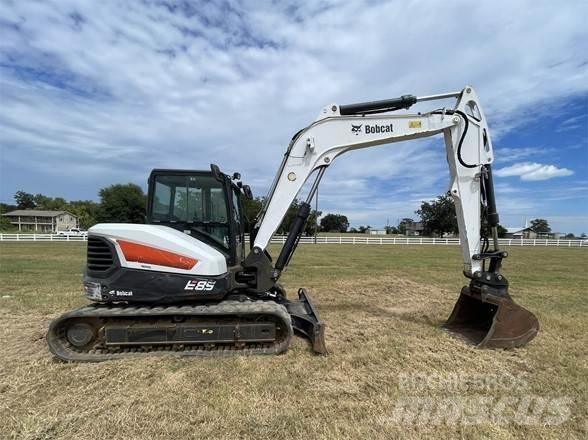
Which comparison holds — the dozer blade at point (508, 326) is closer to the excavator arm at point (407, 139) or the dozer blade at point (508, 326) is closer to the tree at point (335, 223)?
the excavator arm at point (407, 139)

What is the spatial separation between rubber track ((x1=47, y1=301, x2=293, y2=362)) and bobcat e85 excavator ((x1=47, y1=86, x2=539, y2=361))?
14 millimetres

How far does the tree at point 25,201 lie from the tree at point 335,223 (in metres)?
88.3

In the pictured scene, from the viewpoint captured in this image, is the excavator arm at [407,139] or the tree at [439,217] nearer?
the excavator arm at [407,139]

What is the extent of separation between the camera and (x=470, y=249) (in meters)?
5.72

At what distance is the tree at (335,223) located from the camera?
11538cm

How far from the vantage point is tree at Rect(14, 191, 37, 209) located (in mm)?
112250

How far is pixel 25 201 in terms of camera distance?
4437 inches

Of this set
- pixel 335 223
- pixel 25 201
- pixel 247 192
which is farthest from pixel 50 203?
pixel 247 192

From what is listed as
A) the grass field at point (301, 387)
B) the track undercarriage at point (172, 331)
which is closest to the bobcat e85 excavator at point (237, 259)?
the track undercarriage at point (172, 331)

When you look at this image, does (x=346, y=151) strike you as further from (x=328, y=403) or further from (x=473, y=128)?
(x=328, y=403)

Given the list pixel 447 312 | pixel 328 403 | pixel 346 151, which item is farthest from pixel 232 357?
pixel 447 312

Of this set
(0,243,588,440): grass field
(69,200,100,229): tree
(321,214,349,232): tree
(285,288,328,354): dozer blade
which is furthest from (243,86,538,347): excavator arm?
(321,214,349,232): tree

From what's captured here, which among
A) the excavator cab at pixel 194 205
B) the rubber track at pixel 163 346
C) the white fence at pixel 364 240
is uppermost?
the excavator cab at pixel 194 205

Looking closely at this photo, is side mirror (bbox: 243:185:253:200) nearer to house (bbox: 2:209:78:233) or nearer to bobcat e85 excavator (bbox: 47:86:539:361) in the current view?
bobcat e85 excavator (bbox: 47:86:539:361)
